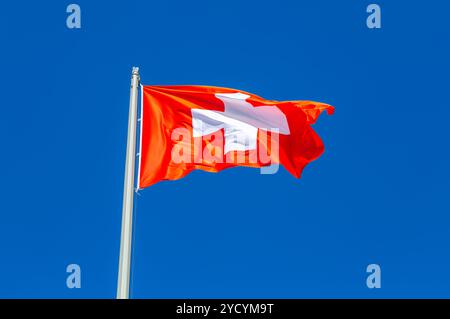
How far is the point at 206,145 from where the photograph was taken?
17.8 m

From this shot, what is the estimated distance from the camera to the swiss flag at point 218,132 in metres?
17.2

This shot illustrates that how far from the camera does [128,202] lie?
15.5 meters

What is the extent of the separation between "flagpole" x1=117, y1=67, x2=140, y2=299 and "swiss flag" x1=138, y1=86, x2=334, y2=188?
609mm

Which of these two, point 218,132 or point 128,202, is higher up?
point 218,132

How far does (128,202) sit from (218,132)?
3.50m

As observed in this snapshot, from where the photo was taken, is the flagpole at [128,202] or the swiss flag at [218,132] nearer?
the flagpole at [128,202]

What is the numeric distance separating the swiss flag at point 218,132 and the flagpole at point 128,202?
2.00ft

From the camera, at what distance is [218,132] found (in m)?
18.2

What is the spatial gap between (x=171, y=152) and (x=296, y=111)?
3.64m

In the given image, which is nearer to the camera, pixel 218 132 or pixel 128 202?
pixel 128 202
